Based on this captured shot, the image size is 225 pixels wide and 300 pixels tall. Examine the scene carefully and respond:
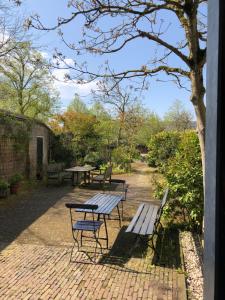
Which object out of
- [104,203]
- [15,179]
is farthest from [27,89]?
[104,203]

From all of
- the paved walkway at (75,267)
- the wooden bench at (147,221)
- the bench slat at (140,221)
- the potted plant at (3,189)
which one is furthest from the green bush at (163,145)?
the wooden bench at (147,221)

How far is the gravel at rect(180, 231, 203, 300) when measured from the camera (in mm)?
4027

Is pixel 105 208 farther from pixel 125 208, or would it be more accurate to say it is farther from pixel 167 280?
pixel 125 208

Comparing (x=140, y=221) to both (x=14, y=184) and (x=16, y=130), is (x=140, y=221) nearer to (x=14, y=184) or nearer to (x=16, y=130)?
(x=14, y=184)

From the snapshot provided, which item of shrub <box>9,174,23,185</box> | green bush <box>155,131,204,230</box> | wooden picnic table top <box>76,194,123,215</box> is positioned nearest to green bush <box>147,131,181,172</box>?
shrub <box>9,174,23,185</box>

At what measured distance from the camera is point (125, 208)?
9305mm

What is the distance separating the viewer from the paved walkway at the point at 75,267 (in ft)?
13.1

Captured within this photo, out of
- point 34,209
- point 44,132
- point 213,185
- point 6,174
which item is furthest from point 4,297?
point 44,132

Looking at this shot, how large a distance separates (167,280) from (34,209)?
221 inches

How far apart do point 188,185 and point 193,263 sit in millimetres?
1876

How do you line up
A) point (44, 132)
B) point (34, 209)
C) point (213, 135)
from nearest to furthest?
point (213, 135)
point (34, 209)
point (44, 132)

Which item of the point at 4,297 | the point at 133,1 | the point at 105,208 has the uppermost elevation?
the point at 133,1

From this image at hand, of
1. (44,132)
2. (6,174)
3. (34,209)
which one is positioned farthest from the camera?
(44,132)

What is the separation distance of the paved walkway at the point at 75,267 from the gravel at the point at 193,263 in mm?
117
